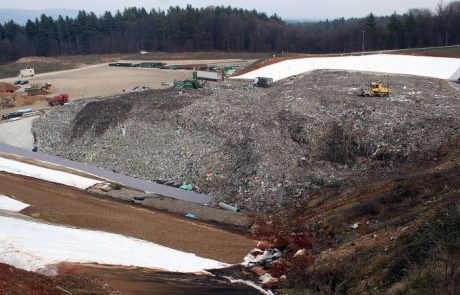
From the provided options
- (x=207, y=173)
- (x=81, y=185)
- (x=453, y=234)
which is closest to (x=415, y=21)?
(x=207, y=173)

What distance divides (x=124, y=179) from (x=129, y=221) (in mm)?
8685

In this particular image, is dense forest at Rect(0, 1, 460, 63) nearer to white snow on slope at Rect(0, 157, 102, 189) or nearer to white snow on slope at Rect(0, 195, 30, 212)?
white snow on slope at Rect(0, 157, 102, 189)

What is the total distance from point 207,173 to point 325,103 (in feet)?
35.0

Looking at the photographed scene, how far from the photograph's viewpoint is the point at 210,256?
52.0ft

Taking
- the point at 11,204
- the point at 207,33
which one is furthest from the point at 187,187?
the point at 207,33

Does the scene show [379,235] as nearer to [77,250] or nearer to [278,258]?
[278,258]

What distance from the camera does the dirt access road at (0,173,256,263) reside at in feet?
54.3

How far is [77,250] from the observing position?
48.5 feet

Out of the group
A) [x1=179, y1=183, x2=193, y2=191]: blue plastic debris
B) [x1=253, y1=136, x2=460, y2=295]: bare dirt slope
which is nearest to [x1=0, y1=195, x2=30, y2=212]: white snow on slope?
[x1=179, y1=183, x2=193, y2=191]: blue plastic debris

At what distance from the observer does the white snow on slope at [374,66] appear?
41.9 m

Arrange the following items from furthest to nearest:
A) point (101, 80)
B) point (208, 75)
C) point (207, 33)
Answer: point (207, 33) < point (101, 80) < point (208, 75)

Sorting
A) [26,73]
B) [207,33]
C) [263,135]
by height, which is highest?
[207,33]

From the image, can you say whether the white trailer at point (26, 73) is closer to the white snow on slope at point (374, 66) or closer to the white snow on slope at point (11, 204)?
the white snow on slope at point (374, 66)

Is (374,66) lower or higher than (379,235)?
higher
